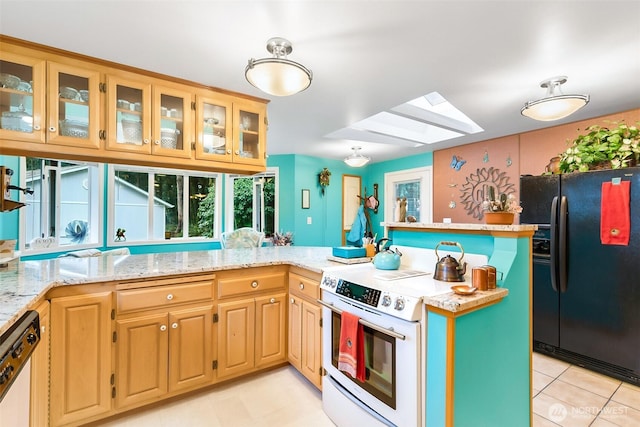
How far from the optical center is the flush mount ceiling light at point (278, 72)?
166 cm

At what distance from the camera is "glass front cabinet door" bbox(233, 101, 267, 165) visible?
2.61 meters

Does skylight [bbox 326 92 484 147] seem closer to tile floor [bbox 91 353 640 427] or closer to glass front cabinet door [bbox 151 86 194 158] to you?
glass front cabinet door [bbox 151 86 194 158]

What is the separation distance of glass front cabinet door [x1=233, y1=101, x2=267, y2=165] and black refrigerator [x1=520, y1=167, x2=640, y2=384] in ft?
8.58

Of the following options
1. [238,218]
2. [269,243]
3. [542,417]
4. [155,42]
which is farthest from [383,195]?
[155,42]

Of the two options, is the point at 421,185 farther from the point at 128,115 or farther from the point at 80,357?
the point at 80,357

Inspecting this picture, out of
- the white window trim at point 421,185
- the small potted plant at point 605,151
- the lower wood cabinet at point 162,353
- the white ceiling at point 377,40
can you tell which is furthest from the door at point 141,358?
the white window trim at point 421,185

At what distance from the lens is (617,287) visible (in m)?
2.30

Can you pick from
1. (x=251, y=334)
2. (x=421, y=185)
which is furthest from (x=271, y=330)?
(x=421, y=185)

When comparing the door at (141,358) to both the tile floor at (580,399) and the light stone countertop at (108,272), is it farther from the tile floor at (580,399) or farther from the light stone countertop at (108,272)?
the tile floor at (580,399)

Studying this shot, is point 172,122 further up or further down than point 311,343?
further up

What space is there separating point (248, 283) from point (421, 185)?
375cm

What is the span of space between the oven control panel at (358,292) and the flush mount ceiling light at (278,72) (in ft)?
4.09

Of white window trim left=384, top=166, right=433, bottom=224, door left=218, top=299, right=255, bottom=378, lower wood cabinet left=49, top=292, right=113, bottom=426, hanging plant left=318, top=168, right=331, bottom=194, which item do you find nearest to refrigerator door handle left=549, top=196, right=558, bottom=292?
white window trim left=384, top=166, right=433, bottom=224

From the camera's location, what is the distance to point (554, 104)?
7.07 ft
